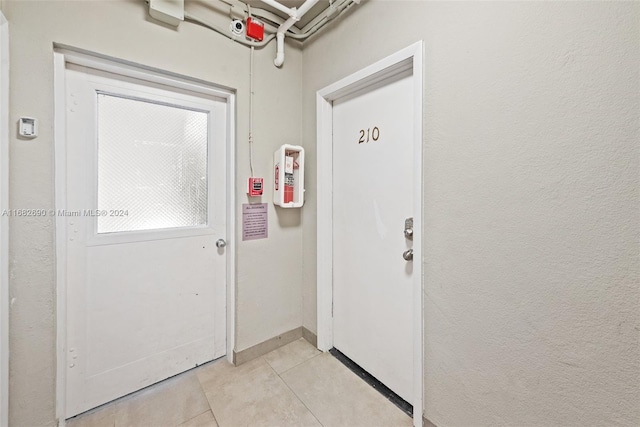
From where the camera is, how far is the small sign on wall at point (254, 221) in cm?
191

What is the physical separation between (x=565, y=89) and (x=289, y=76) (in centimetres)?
171

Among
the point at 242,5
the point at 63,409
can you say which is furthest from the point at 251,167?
the point at 63,409

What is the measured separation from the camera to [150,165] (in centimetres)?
166

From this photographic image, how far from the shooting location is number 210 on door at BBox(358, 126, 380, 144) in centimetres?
169

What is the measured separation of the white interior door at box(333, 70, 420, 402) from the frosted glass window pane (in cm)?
99

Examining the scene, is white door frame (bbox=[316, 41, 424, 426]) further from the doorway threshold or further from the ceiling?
the ceiling

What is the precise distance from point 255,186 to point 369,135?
2.79ft

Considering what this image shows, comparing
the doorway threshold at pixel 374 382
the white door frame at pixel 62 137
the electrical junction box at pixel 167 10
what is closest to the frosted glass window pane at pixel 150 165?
the white door frame at pixel 62 137

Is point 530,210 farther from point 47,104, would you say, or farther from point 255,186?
point 47,104

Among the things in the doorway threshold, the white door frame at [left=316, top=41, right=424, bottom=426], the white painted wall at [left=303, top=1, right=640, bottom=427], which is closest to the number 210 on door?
the white door frame at [left=316, top=41, right=424, bottom=426]

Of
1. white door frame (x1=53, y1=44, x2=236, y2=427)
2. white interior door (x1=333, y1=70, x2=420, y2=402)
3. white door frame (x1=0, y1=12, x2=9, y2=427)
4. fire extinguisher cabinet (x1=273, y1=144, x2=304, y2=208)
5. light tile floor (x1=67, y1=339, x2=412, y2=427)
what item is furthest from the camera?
fire extinguisher cabinet (x1=273, y1=144, x2=304, y2=208)

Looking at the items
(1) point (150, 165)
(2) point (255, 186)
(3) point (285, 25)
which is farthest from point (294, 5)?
(1) point (150, 165)

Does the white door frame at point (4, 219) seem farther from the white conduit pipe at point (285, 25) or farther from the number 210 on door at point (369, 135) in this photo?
the number 210 on door at point (369, 135)

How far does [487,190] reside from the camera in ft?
3.76
